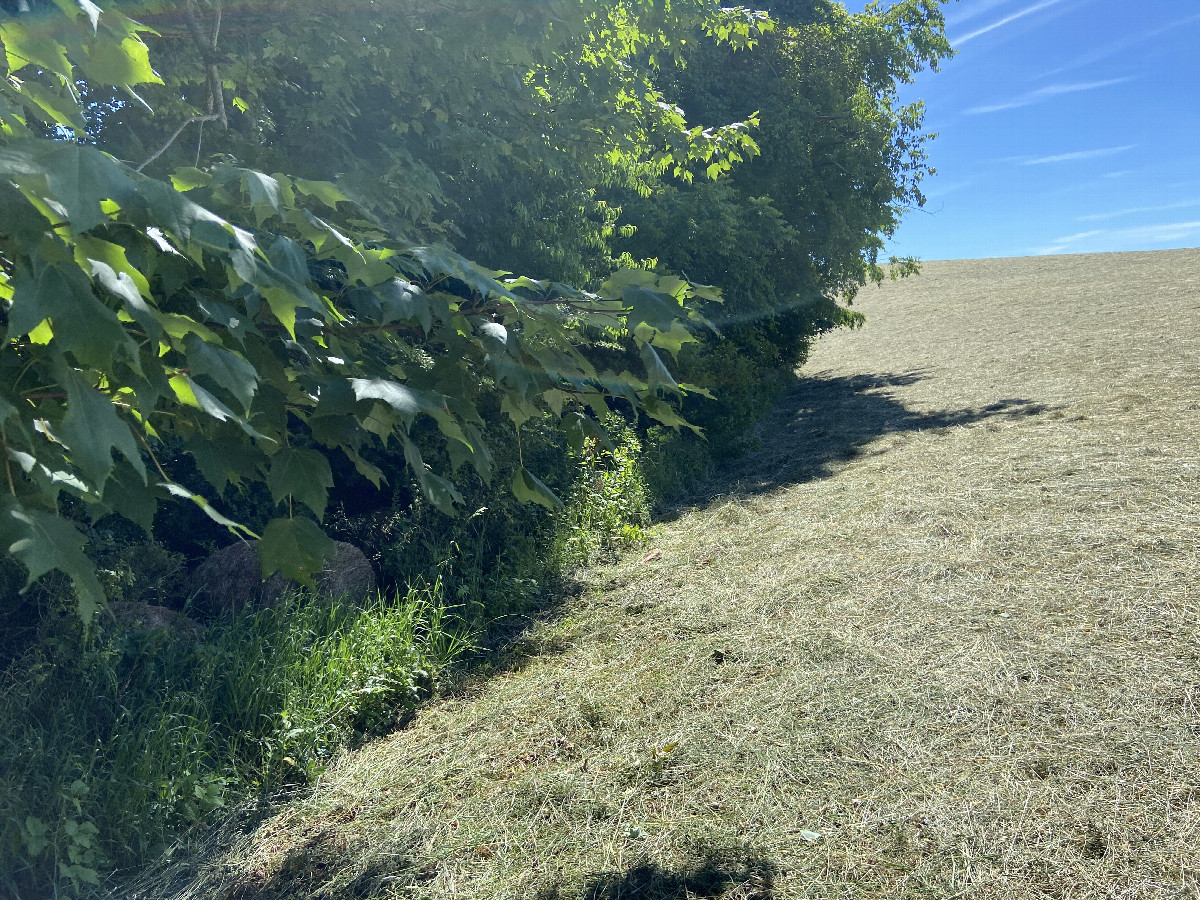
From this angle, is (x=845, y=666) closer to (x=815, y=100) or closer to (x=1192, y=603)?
(x=1192, y=603)

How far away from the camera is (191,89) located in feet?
19.9

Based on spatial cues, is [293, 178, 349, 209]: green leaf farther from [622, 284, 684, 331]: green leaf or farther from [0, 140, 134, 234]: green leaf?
[622, 284, 684, 331]: green leaf

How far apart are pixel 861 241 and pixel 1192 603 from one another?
12619 mm

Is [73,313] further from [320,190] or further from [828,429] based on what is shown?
[828,429]

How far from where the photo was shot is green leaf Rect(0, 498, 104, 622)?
4.87 feet

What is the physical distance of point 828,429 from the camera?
11.8 metres

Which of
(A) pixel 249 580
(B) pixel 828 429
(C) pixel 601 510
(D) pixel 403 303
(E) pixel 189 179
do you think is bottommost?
(B) pixel 828 429

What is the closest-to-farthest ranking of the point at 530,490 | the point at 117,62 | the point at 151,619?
1. the point at 117,62
2. the point at 530,490
3. the point at 151,619

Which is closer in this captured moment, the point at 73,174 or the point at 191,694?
the point at 73,174

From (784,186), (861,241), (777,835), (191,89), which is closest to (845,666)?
(777,835)

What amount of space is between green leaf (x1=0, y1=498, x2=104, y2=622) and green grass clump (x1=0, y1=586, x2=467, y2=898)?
2309 millimetres

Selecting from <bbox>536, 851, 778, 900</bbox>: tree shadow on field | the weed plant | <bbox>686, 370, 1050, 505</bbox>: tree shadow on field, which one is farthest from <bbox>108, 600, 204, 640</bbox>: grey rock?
<bbox>686, 370, 1050, 505</bbox>: tree shadow on field

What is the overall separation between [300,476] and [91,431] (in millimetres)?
618

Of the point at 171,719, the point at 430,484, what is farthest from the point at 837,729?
the point at 171,719
